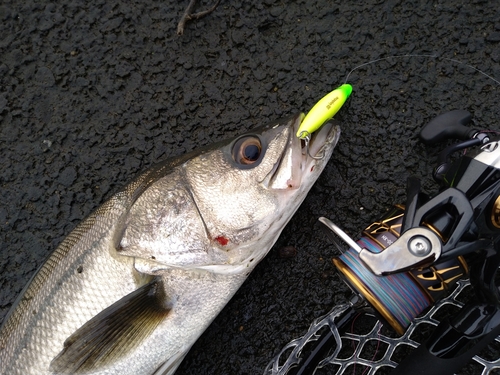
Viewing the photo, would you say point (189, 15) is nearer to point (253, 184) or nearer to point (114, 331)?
point (253, 184)

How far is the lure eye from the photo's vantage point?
1739 millimetres

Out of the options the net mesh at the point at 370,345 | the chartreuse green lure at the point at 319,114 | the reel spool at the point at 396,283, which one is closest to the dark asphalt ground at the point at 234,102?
the net mesh at the point at 370,345

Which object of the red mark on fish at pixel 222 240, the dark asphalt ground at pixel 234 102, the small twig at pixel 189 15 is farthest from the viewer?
the small twig at pixel 189 15

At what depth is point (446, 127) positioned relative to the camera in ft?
6.68

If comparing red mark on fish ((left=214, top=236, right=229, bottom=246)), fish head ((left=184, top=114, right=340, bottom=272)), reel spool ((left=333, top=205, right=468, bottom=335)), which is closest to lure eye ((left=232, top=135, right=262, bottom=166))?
fish head ((left=184, top=114, right=340, bottom=272))

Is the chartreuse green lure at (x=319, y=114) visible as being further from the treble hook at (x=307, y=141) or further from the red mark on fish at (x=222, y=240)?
the red mark on fish at (x=222, y=240)

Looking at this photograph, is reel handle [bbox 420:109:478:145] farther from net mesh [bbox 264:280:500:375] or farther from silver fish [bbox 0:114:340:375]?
net mesh [bbox 264:280:500:375]

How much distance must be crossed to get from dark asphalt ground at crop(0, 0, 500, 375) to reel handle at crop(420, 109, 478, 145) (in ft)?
0.41

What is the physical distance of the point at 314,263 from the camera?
2211 millimetres

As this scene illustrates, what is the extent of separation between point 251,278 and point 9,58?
188cm

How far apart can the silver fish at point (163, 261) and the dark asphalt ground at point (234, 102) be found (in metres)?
0.48

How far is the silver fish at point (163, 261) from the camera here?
1.68 m

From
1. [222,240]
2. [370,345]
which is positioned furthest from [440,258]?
[370,345]

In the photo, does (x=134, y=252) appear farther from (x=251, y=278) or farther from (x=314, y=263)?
(x=314, y=263)
